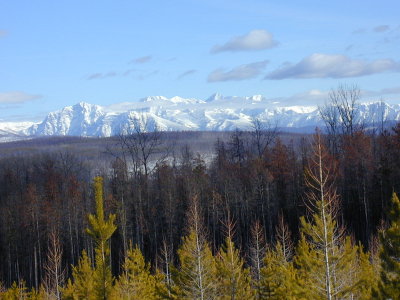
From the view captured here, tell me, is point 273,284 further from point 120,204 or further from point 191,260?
point 120,204

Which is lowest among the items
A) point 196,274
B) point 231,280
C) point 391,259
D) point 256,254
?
point 256,254

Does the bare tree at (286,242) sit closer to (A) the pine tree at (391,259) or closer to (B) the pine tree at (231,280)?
(B) the pine tree at (231,280)

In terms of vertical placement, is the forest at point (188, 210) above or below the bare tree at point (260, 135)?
below

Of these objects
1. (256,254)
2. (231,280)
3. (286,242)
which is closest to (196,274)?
(231,280)

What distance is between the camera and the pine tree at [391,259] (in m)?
20.0

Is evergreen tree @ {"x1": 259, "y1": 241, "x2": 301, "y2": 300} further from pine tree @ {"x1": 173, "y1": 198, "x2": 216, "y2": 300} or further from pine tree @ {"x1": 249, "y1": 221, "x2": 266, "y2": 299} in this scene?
pine tree @ {"x1": 173, "y1": 198, "x2": 216, "y2": 300}

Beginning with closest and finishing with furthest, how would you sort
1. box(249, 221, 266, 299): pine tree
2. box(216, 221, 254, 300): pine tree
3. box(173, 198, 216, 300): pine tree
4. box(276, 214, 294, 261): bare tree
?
box(173, 198, 216, 300): pine tree
box(216, 221, 254, 300): pine tree
box(249, 221, 266, 299): pine tree
box(276, 214, 294, 261): bare tree

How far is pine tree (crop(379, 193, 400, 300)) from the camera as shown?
20.0 meters

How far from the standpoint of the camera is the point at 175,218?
6097cm

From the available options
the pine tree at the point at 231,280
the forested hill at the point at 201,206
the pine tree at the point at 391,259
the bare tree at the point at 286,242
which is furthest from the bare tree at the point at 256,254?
the pine tree at the point at 391,259

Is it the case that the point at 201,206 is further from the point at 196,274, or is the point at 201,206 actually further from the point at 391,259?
the point at 391,259

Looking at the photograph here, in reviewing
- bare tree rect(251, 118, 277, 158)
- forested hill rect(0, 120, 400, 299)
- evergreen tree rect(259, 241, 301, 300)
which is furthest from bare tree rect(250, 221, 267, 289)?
bare tree rect(251, 118, 277, 158)

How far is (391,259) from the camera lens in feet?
67.2

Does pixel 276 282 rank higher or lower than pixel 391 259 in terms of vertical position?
lower
